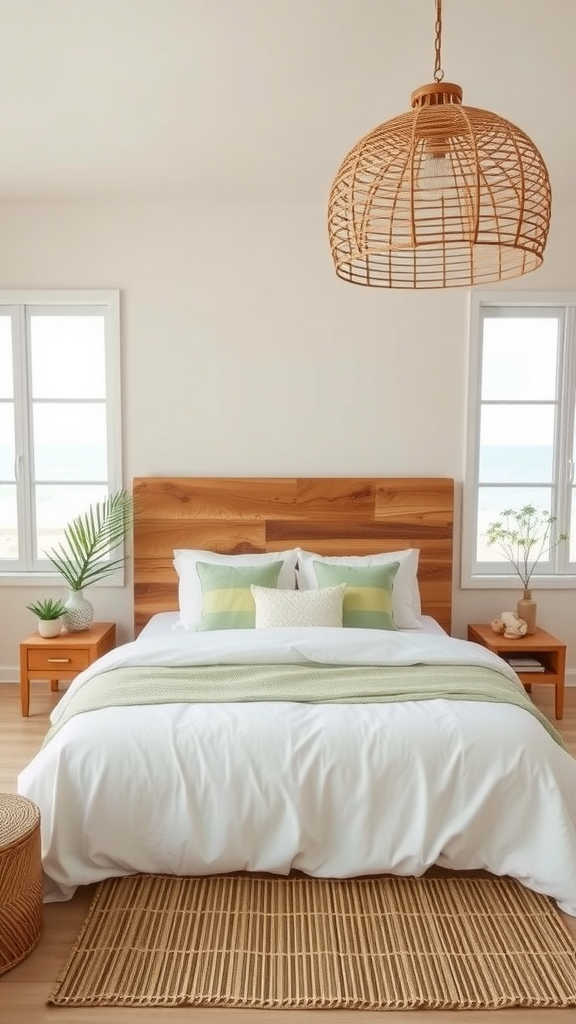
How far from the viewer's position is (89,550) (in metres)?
4.50

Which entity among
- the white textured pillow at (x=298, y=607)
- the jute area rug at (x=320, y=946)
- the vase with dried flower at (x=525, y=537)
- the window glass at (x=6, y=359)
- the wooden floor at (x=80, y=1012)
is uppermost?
the window glass at (x=6, y=359)

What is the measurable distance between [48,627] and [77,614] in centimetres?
16

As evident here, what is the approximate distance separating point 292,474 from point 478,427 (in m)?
1.05

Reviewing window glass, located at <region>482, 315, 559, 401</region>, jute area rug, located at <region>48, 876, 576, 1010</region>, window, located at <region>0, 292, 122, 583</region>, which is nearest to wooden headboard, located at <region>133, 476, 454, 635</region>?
window, located at <region>0, 292, 122, 583</region>

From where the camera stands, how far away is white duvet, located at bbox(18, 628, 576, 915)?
8.59ft

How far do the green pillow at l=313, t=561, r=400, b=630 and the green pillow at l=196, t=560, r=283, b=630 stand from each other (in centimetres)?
27

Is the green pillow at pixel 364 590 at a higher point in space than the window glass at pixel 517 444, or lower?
lower

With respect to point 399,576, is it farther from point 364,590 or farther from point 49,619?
point 49,619

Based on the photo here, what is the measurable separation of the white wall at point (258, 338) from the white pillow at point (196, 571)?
503 mm

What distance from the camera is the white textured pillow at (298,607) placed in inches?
149

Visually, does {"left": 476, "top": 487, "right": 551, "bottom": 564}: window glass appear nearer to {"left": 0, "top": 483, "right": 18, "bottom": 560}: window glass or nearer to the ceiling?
the ceiling

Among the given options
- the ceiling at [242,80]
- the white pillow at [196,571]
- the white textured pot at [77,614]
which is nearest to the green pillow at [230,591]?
the white pillow at [196,571]

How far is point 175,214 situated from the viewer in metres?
4.54

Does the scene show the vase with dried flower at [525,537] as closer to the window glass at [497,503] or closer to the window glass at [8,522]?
the window glass at [497,503]
